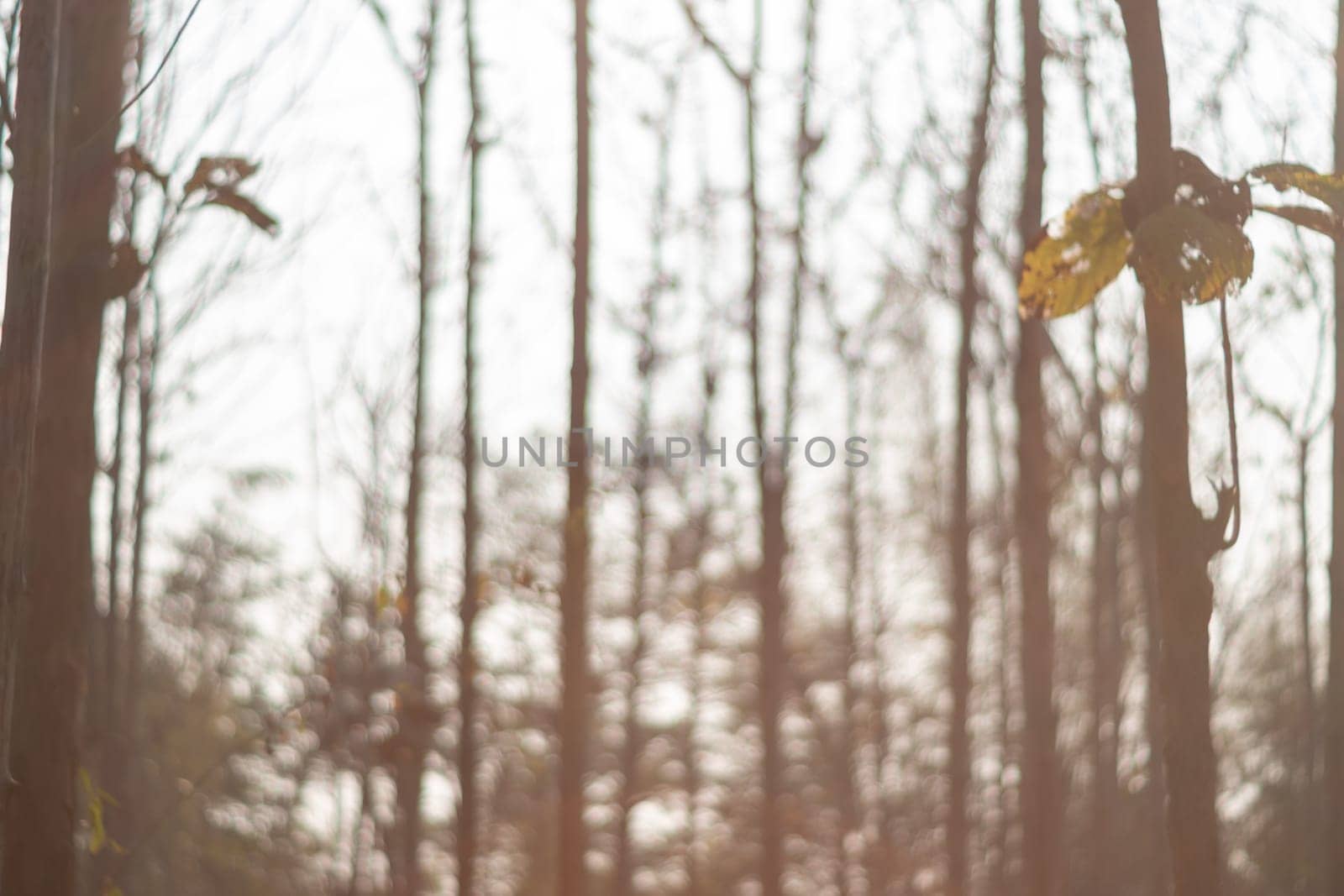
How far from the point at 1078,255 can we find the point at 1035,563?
465 cm

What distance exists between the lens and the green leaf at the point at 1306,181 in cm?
418

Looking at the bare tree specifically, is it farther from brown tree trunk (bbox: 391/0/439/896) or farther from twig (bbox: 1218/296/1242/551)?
brown tree trunk (bbox: 391/0/439/896)

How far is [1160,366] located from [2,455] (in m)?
3.90

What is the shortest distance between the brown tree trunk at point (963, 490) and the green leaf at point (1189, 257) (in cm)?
659

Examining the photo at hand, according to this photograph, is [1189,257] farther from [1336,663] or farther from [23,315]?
[1336,663]

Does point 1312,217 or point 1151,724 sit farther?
point 1151,724

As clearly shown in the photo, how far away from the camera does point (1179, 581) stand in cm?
413

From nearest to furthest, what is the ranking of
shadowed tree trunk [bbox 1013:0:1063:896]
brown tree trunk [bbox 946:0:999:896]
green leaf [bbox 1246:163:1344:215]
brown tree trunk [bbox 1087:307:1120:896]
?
green leaf [bbox 1246:163:1344:215] < shadowed tree trunk [bbox 1013:0:1063:896] < brown tree trunk [bbox 946:0:999:896] < brown tree trunk [bbox 1087:307:1120:896]


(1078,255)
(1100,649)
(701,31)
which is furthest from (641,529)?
(1078,255)

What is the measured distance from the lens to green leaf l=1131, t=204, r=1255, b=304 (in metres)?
4.04

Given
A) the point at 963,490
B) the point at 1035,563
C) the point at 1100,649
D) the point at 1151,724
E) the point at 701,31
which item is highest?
the point at 701,31

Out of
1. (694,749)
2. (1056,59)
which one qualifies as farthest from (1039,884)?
(694,749)

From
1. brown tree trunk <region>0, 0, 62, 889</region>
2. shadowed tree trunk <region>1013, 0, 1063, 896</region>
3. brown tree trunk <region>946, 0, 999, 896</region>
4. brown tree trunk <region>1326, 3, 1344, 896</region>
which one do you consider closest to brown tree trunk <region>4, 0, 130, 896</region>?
brown tree trunk <region>0, 0, 62, 889</region>

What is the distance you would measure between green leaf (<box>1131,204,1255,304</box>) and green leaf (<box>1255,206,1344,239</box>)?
0.26m
